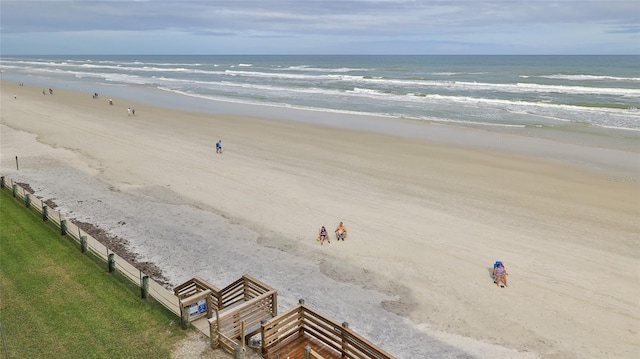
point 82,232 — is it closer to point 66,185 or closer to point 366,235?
point 66,185

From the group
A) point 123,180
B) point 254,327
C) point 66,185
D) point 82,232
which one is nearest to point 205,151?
point 123,180

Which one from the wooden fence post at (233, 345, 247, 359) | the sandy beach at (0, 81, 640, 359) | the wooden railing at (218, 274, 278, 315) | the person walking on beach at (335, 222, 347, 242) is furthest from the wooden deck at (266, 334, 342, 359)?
the person walking on beach at (335, 222, 347, 242)

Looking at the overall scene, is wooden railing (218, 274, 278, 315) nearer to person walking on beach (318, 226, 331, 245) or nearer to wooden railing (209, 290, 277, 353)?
wooden railing (209, 290, 277, 353)

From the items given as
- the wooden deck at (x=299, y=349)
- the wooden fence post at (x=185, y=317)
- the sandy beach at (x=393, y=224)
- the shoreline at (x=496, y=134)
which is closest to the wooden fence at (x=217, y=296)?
the wooden fence post at (x=185, y=317)

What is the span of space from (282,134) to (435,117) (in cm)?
1601

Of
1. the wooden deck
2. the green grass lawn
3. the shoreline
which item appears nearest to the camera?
the wooden deck

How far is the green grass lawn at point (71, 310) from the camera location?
10094 millimetres

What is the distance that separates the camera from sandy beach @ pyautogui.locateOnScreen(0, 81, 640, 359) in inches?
497

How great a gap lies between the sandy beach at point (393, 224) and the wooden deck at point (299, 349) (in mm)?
1909

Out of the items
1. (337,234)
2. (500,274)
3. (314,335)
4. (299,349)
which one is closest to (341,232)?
(337,234)

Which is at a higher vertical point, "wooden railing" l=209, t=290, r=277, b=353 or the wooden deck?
"wooden railing" l=209, t=290, r=277, b=353

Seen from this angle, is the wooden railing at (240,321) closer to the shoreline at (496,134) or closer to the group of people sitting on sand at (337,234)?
the group of people sitting on sand at (337,234)

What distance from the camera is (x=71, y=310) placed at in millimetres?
11383

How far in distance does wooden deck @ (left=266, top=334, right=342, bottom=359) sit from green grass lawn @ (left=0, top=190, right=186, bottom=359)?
2353 millimetres
